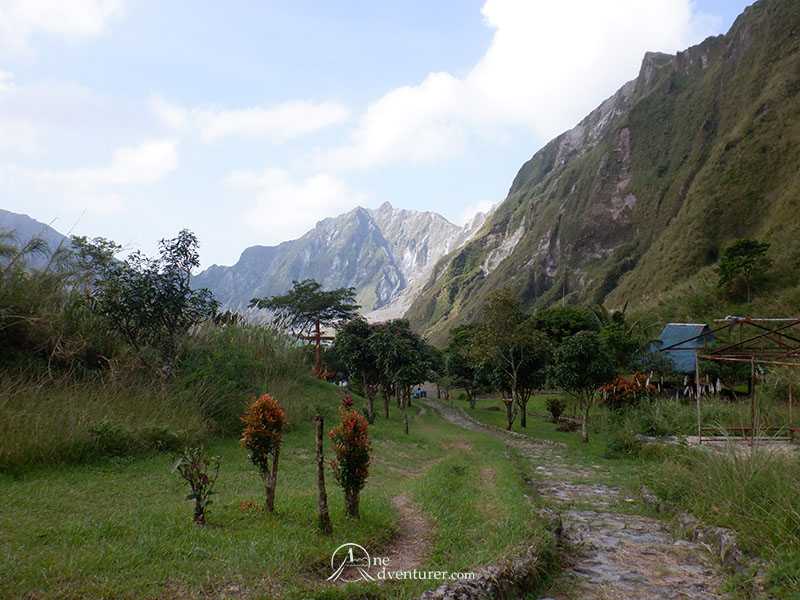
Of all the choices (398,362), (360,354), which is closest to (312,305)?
(360,354)

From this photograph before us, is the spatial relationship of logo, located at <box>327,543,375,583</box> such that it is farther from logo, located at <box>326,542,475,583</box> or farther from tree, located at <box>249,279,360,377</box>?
tree, located at <box>249,279,360,377</box>

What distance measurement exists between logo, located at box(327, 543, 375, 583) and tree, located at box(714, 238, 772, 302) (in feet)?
122

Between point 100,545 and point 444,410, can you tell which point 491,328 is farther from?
point 100,545

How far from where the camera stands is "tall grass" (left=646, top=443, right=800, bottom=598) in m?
4.25

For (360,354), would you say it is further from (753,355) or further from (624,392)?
(753,355)

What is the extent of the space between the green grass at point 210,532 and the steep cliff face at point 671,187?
39.2m

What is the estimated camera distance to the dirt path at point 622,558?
4336 millimetres

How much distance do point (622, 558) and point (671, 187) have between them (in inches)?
3076

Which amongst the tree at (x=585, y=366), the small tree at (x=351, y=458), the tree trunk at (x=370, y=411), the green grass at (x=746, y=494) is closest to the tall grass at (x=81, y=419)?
the small tree at (x=351, y=458)

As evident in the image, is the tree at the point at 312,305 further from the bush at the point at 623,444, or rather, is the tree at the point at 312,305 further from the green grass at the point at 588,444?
the bush at the point at 623,444

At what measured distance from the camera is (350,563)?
14.2 feet

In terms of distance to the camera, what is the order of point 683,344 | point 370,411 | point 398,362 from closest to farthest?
1. point 370,411
2. point 398,362
3. point 683,344

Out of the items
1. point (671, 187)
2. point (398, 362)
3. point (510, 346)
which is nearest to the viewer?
point (398, 362)

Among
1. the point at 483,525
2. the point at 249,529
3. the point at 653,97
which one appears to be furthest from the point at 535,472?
the point at 653,97
